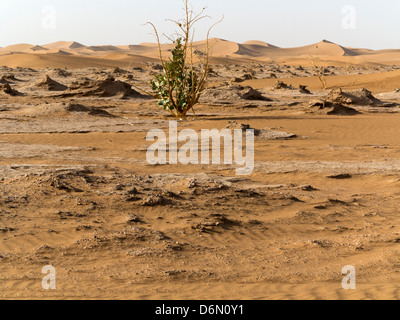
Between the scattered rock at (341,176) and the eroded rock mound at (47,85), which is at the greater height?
the eroded rock mound at (47,85)

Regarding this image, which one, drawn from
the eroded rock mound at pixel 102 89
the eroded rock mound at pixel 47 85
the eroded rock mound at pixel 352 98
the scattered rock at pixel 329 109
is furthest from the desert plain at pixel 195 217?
the eroded rock mound at pixel 47 85

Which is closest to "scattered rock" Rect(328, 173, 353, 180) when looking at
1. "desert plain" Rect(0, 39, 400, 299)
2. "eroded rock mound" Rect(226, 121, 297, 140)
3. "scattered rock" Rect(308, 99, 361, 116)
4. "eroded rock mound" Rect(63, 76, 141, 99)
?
"desert plain" Rect(0, 39, 400, 299)

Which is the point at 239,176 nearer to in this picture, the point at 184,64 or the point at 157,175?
the point at 157,175

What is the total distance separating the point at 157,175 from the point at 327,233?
2.72 metres

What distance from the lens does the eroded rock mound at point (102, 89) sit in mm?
18531

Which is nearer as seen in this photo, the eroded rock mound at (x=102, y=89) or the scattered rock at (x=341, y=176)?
the scattered rock at (x=341, y=176)

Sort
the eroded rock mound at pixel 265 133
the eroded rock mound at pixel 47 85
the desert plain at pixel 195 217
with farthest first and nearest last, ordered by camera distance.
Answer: the eroded rock mound at pixel 47 85 < the eroded rock mound at pixel 265 133 < the desert plain at pixel 195 217

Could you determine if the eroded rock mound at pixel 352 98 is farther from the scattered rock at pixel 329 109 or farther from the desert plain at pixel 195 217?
the desert plain at pixel 195 217

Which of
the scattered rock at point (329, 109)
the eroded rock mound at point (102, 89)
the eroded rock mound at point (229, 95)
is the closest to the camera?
the scattered rock at point (329, 109)

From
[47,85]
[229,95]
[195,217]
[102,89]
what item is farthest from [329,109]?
[195,217]

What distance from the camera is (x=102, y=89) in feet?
61.5

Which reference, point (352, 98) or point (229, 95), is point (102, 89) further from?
point (352, 98)

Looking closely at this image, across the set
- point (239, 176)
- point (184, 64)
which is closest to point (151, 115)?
point (184, 64)

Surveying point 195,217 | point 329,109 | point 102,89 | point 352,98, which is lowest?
point 195,217
